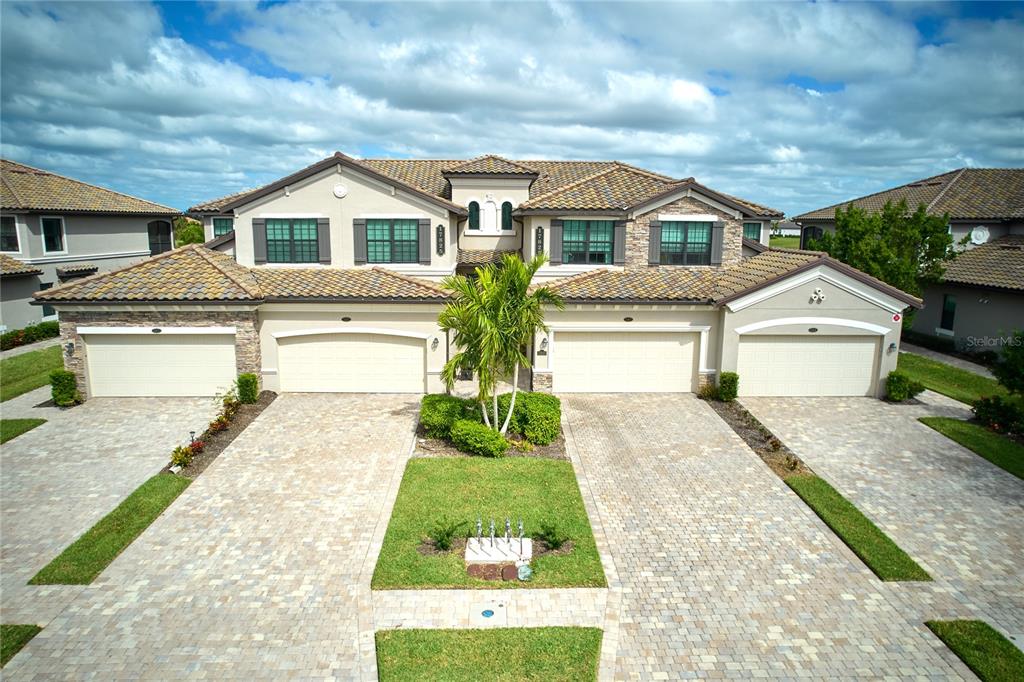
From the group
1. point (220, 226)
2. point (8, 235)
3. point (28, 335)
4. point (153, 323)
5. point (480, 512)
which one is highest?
point (220, 226)

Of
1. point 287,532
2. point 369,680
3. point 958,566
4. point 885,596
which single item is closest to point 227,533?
point 287,532

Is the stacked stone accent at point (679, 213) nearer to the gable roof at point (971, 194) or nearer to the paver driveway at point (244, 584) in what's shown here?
the paver driveway at point (244, 584)

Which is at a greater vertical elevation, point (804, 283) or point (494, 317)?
point (804, 283)

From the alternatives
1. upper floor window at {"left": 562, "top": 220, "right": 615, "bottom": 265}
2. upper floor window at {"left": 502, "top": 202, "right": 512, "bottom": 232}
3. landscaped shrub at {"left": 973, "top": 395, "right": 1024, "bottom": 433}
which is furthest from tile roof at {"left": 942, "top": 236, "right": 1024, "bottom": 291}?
upper floor window at {"left": 502, "top": 202, "right": 512, "bottom": 232}

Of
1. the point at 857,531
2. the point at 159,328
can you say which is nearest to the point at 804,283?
the point at 857,531

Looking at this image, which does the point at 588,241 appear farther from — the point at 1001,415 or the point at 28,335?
the point at 28,335

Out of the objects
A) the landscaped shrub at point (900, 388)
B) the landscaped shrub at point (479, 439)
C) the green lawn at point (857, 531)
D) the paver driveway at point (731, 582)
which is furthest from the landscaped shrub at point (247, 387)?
the landscaped shrub at point (900, 388)
